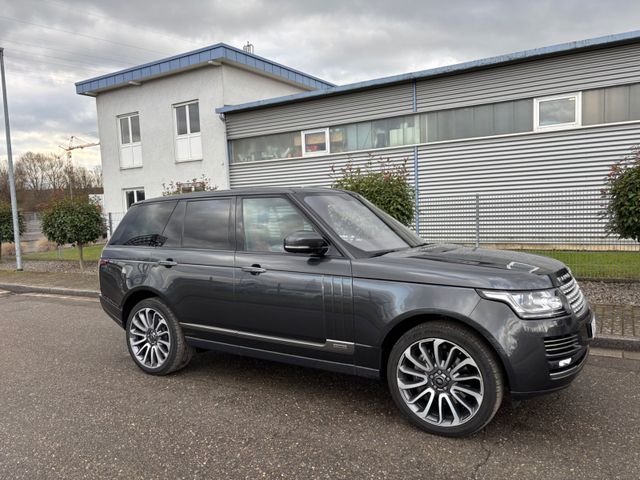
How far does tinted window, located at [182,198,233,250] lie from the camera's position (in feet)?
14.1

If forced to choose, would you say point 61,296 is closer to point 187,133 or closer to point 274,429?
point 274,429

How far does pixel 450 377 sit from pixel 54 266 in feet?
48.3

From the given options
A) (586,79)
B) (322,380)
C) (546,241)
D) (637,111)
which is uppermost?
(586,79)

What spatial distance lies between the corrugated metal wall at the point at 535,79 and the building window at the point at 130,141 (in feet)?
38.5

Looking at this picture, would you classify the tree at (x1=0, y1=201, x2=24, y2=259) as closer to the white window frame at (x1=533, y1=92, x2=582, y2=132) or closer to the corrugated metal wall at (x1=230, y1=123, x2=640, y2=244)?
the corrugated metal wall at (x1=230, y1=123, x2=640, y2=244)

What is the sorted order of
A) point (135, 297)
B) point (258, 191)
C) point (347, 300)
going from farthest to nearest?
point (135, 297), point (258, 191), point (347, 300)

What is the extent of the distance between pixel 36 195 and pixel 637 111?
63.6 meters

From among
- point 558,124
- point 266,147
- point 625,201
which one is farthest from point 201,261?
point 266,147

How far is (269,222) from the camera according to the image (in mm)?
4094

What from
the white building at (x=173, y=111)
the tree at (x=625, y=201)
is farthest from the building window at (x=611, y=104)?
the white building at (x=173, y=111)

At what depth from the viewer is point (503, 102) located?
12.2 metres

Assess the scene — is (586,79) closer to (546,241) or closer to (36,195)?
(546,241)

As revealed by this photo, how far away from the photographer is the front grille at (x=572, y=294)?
10.6 ft

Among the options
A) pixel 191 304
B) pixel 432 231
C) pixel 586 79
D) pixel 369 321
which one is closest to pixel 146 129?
pixel 432 231
